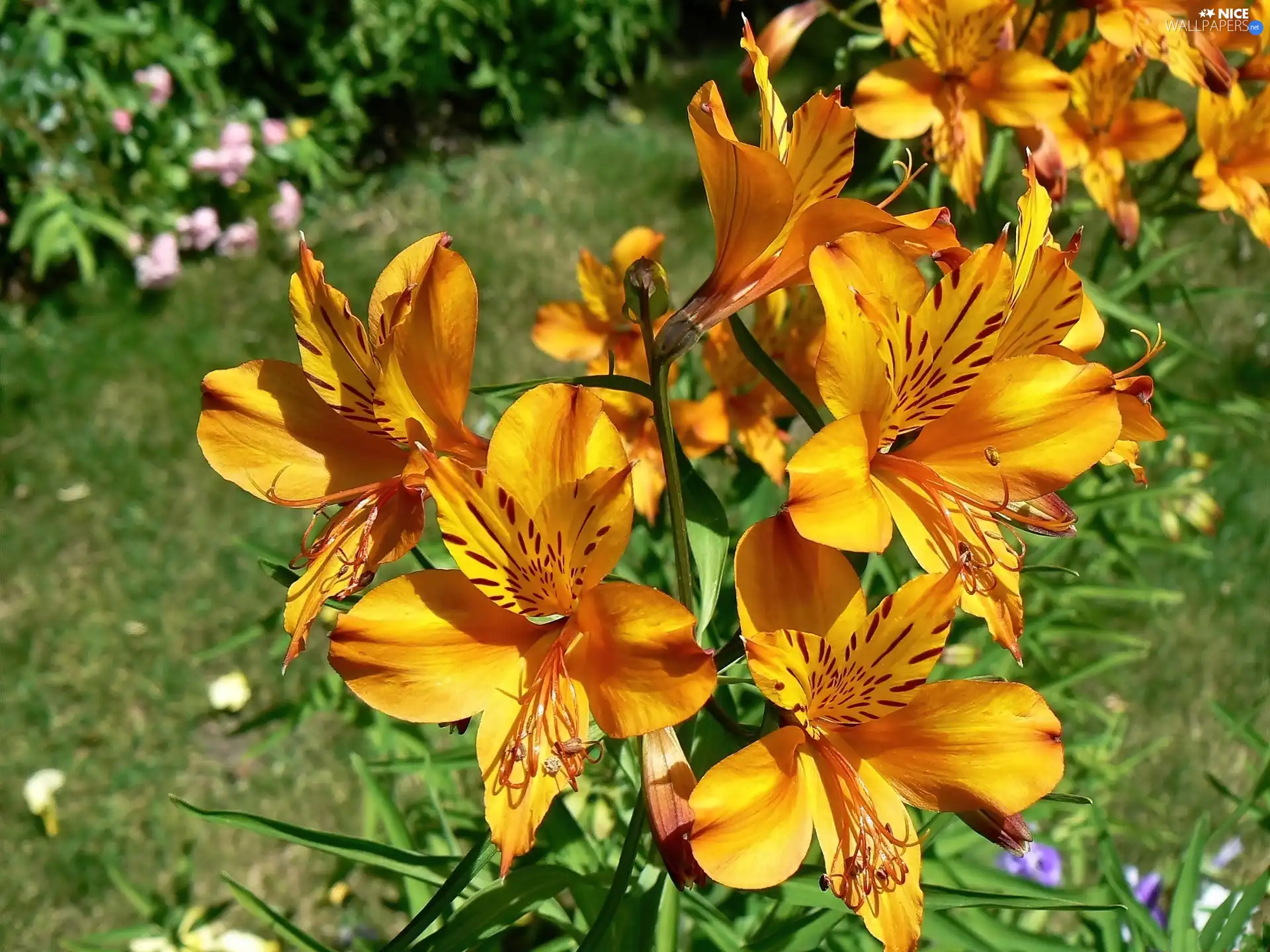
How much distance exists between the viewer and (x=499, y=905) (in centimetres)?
95

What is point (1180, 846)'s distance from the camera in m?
2.22

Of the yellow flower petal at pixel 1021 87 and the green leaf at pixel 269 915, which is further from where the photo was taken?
the yellow flower petal at pixel 1021 87

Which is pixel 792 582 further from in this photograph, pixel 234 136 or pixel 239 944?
pixel 234 136

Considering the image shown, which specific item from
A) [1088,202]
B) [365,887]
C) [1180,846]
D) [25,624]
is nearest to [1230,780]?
[1180,846]

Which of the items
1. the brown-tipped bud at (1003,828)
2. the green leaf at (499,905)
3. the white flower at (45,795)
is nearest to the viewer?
the brown-tipped bud at (1003,828)

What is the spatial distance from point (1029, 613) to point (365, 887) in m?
1.49

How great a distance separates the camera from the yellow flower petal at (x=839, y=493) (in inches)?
27.8

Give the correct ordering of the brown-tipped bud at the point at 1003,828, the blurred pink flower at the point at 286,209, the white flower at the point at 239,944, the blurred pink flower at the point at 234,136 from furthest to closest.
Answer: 1. the blurred pink flower at the point at 286,209
2. the blurred pink flower at the point at 234,136
3. the white flower at the point at 239,944
4. the brown-tipped bud at the point at 1003,828

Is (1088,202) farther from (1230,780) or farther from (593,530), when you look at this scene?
(1230,780)

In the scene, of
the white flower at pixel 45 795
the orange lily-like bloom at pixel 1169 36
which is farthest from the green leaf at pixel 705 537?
the white flower at pixel 45 795

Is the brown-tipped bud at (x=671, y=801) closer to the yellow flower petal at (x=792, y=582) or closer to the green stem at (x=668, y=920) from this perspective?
the yellow flower petal at (x=792, y=582)

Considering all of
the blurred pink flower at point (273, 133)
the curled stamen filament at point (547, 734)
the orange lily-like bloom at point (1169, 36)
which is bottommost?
the blurred pink flower at point (273, 133)

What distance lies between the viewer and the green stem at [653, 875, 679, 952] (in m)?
1.03

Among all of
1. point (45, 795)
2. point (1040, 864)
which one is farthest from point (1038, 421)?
point (45, 795)
